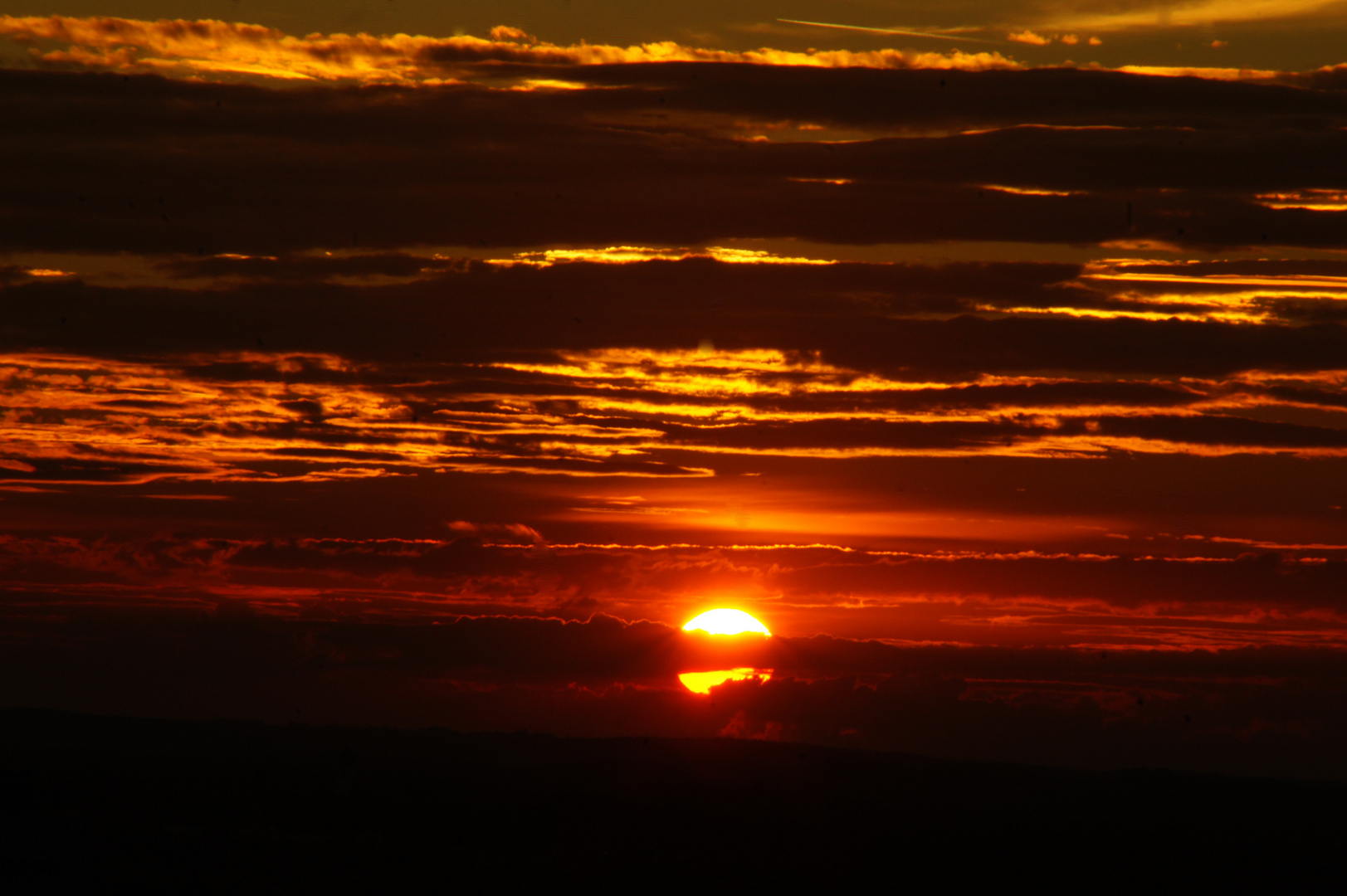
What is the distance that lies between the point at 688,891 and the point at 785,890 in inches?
583

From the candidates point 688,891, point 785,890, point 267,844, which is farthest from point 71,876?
point 785,890

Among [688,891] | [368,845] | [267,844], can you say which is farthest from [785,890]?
[267,844]

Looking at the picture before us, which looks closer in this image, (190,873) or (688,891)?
(190,873)

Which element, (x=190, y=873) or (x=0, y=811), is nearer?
(x=190, y=873)

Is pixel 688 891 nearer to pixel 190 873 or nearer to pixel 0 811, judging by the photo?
pixel 190 873

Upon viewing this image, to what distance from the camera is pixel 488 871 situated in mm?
189375

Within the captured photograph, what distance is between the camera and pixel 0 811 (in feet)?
626

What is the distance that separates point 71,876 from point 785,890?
9123cm

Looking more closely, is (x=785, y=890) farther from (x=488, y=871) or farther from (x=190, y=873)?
(x=190, y=873)

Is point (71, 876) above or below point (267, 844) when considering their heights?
below

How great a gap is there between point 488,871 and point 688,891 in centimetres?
2655

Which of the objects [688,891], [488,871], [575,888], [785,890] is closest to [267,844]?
[488,871]

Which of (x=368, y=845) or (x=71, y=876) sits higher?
(x=368, y=845)

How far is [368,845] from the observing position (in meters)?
196
